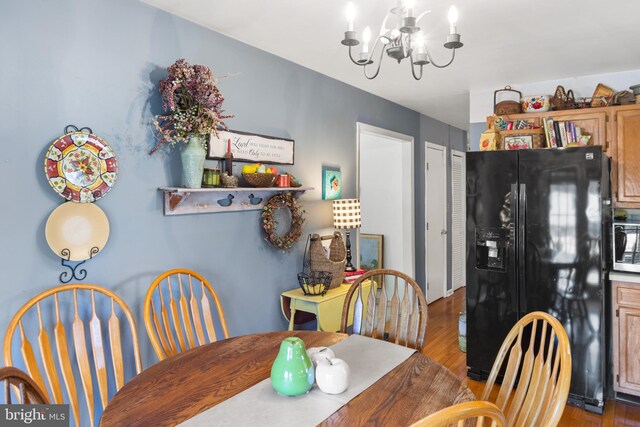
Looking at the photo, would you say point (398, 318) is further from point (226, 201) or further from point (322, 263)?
point (226, 201)

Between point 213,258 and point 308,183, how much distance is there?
1.07 meters

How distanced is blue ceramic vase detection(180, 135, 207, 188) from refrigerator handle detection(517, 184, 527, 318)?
2.15m

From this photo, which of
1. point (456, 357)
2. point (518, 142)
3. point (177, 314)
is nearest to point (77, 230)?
point (177, 314)

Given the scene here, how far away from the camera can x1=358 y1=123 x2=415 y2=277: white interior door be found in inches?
190

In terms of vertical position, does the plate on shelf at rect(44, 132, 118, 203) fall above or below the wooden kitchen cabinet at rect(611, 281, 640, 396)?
above

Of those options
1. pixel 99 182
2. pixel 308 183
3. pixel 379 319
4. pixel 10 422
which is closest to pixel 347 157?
pixel 308 183

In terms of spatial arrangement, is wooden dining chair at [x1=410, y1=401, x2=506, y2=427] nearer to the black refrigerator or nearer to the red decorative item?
the red decorative item

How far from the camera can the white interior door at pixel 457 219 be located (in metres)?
5.90

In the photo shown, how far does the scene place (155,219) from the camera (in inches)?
87.9

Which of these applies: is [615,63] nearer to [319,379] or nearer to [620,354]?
[620,354]

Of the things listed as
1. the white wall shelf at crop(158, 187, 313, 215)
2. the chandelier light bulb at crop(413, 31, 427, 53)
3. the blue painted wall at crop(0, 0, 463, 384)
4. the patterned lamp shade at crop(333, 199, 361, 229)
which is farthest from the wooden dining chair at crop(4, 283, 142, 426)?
the patterned lamp shade at crop(333, 199, 361, 229)

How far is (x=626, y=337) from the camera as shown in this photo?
278cm

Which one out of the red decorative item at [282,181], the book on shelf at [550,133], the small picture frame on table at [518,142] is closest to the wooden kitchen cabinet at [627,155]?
the book on shelf at [550,133]

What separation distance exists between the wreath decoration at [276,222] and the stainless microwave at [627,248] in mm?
2188
